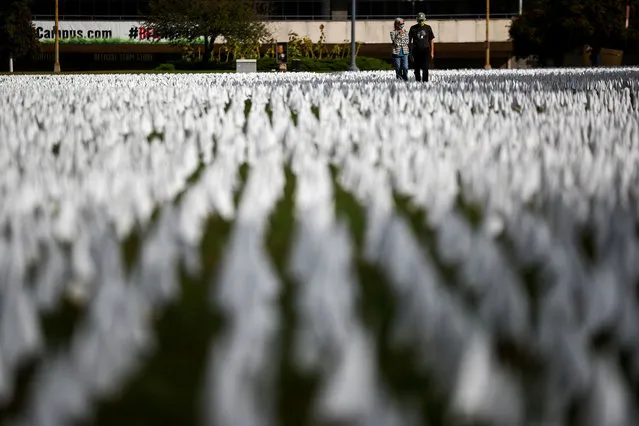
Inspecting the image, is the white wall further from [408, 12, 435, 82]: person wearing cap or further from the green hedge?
[408, 12, 435, 82]: person wearing cap

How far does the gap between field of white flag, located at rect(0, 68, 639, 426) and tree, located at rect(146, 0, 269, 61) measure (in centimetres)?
5648

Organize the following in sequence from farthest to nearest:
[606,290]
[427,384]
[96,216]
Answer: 1. [96,216]
2. [606,290]
3. [427,384]

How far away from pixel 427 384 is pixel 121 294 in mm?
855

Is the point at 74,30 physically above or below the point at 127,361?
above

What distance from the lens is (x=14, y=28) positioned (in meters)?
53.9

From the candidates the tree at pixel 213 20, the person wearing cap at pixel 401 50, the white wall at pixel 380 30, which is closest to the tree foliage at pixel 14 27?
the tree at pixel 213 20

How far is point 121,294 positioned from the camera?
2.56 metres

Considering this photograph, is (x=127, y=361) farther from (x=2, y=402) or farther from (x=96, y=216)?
(x=96, y=216)

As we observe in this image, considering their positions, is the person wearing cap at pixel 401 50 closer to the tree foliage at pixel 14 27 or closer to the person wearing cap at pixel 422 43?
the person wearing cap at pixel 422 43

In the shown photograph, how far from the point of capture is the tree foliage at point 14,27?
2121 inches

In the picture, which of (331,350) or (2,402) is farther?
(331,350)

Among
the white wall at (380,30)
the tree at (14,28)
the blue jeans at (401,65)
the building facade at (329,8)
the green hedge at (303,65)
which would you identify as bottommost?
the blue jeans at (401,65)

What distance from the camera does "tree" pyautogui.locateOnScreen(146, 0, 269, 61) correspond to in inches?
2398

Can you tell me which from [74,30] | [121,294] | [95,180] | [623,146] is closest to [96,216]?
[95,180]
